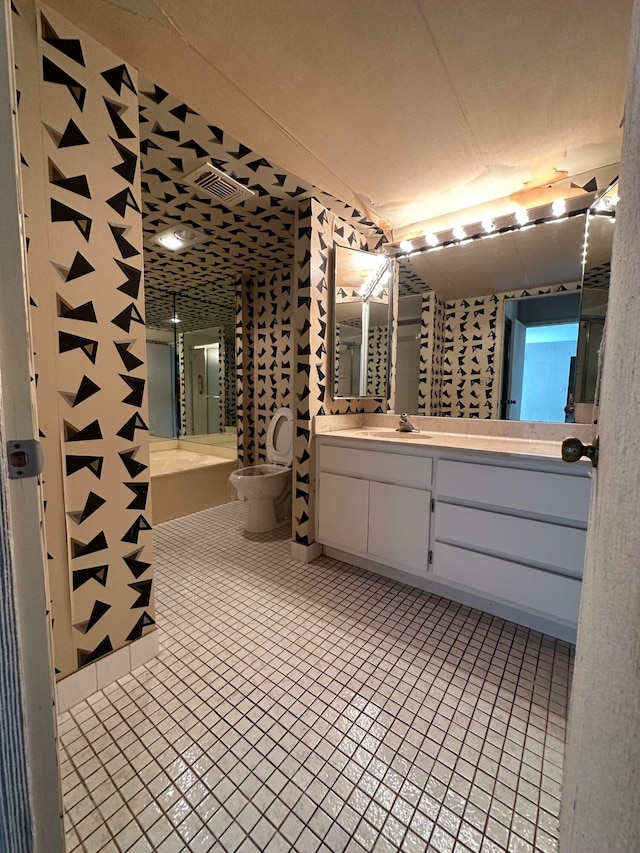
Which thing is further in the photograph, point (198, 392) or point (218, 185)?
point (198, 392)

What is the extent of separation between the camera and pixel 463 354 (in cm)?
216

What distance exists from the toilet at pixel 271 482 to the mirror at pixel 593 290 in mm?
2044

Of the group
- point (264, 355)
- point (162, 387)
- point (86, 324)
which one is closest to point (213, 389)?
point (162, 387)

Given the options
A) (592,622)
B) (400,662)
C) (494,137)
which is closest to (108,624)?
(400,662)

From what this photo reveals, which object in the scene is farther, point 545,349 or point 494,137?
point 545,349

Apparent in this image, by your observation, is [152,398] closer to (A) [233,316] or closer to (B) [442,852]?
(A) [233,316]

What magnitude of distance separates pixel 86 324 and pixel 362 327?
5.71ft

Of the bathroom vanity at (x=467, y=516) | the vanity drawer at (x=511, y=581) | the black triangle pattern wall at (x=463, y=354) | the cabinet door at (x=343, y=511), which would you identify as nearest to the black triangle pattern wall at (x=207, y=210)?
the black triangle pattern wall at (x=463, y=354)

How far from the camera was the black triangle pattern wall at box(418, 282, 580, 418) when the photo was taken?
207 centimetres

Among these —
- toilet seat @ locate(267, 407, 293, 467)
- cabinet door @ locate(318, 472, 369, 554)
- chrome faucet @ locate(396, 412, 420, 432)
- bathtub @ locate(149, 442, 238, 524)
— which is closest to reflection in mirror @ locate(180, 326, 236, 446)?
bathtub @ locate(149, 442, 238, 524)

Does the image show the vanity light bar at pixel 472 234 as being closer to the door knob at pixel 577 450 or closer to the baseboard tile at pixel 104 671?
the door knob at pixel 577 450

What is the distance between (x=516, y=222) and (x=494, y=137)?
1.85 ft

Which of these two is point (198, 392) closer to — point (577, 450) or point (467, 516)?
point (467, 516)

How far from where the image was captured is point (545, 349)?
191 cm
